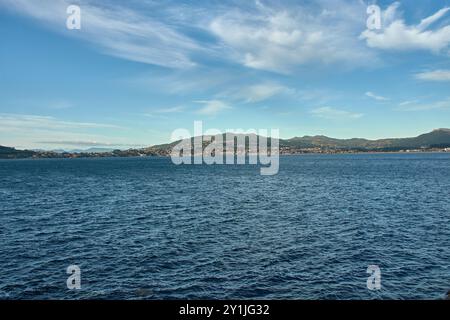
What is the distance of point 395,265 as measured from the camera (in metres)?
35.5

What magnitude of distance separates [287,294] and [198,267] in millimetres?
10274

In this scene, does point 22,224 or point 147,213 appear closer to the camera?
point 22,224

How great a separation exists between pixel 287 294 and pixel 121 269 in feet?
56.1

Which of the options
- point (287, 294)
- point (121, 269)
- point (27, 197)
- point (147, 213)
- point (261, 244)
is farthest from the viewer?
point (27, 197)

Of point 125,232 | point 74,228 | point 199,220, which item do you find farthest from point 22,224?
point 199,220

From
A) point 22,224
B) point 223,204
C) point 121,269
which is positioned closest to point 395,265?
point 121,269

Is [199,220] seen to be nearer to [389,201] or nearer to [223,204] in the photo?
[223,204]
